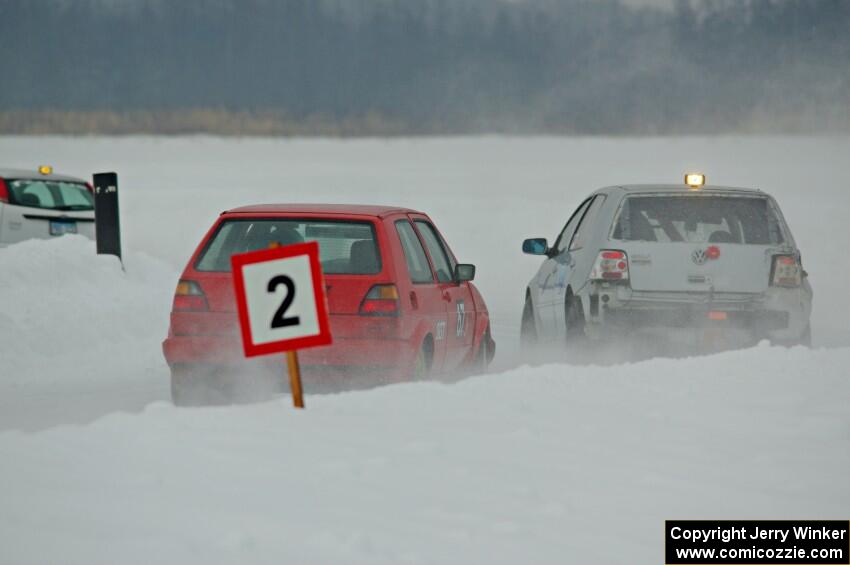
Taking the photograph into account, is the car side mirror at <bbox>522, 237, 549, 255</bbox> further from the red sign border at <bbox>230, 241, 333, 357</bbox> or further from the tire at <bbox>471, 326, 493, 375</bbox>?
the red sign border at <bbox>230, 241, 333, 357</bbox>

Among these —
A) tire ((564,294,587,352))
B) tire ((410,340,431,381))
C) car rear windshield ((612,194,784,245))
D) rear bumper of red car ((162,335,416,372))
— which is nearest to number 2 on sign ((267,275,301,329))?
rear bumper of red car ((162,335,416,372))

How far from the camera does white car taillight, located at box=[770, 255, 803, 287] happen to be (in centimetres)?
1070

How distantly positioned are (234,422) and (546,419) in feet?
5.71

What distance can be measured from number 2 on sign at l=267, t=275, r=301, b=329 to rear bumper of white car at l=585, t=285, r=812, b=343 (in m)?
3.86

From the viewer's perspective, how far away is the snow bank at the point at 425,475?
530 centimetres

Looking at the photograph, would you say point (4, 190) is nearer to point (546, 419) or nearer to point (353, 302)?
point (353, 302)

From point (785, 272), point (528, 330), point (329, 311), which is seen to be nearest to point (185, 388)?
point (329, 311)

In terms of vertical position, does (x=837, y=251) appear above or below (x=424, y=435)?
below

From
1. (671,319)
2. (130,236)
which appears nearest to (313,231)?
(671,319)

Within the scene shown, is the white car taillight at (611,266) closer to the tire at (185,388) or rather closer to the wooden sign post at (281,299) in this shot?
the tire at (185,388)

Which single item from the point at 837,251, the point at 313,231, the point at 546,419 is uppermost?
the point at 313,231

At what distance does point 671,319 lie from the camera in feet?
34.7

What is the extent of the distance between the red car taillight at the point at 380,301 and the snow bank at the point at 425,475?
0.97 meters

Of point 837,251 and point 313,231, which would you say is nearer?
point 313,231
